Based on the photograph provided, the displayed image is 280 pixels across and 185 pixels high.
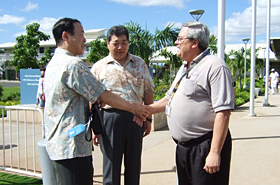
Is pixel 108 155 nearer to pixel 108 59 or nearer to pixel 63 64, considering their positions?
pixel 108 59

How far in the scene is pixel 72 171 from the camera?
226cm

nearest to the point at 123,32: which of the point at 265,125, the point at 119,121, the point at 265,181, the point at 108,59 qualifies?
the point at 108,59

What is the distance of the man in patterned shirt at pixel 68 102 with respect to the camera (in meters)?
2.19

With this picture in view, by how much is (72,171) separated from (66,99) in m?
0.57

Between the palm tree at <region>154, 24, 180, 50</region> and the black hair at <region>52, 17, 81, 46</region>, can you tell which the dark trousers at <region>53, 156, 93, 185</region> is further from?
the palm tree at <region>154, 24, 180, 50</region>

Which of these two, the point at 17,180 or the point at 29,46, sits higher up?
the point at 29,46

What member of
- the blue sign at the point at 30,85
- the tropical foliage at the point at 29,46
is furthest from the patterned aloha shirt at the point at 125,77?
the tropical foliage at the point at 29,46

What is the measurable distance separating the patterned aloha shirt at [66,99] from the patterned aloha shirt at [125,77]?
2.62 ft

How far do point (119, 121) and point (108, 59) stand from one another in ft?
2.40

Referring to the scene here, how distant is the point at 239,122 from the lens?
911 cm

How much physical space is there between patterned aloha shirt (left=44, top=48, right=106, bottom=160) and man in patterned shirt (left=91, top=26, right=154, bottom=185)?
0.76 metres

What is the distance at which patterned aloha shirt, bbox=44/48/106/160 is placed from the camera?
86.0 inches

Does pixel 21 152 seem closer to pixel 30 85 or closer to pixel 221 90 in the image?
pixel 221 90

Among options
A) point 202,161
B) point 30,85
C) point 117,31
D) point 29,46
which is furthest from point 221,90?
point 29,46
